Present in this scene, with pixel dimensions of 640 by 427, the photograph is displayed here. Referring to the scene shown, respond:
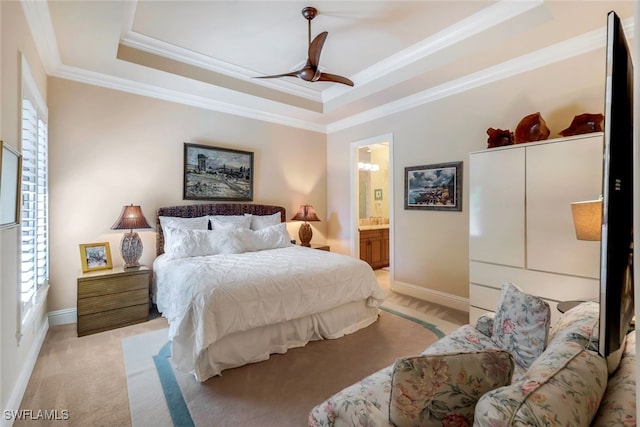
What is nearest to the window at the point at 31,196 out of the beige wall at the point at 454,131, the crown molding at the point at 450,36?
the crown molding at the point at 450,36

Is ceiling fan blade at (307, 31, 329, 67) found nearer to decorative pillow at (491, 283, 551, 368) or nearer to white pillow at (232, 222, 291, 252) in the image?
white pillow at (232, 222, 291, 252)

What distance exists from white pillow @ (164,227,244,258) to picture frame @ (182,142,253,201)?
0.76 metres

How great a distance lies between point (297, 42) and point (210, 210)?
2432 mm

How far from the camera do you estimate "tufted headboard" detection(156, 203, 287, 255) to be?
381cm

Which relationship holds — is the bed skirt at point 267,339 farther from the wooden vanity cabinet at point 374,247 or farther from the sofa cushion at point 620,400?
the wooden vanity cabinet at point 374,247

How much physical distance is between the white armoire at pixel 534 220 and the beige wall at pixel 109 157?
3.40 metres

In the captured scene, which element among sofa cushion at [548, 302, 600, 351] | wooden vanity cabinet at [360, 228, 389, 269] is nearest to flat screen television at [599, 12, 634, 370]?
sofa cushion at [548, 302, 600, 351]

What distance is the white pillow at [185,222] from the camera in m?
3.75

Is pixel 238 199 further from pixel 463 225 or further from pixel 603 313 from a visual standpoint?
pixel 603 313

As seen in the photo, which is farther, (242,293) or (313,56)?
(313,56)

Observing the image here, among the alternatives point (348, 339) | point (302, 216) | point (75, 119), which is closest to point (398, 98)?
point (302, 216)

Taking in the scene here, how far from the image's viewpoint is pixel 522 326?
168 centimetres

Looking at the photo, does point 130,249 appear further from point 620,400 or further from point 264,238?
point 620,400

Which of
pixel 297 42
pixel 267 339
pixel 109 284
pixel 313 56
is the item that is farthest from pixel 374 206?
pixel 109 284
